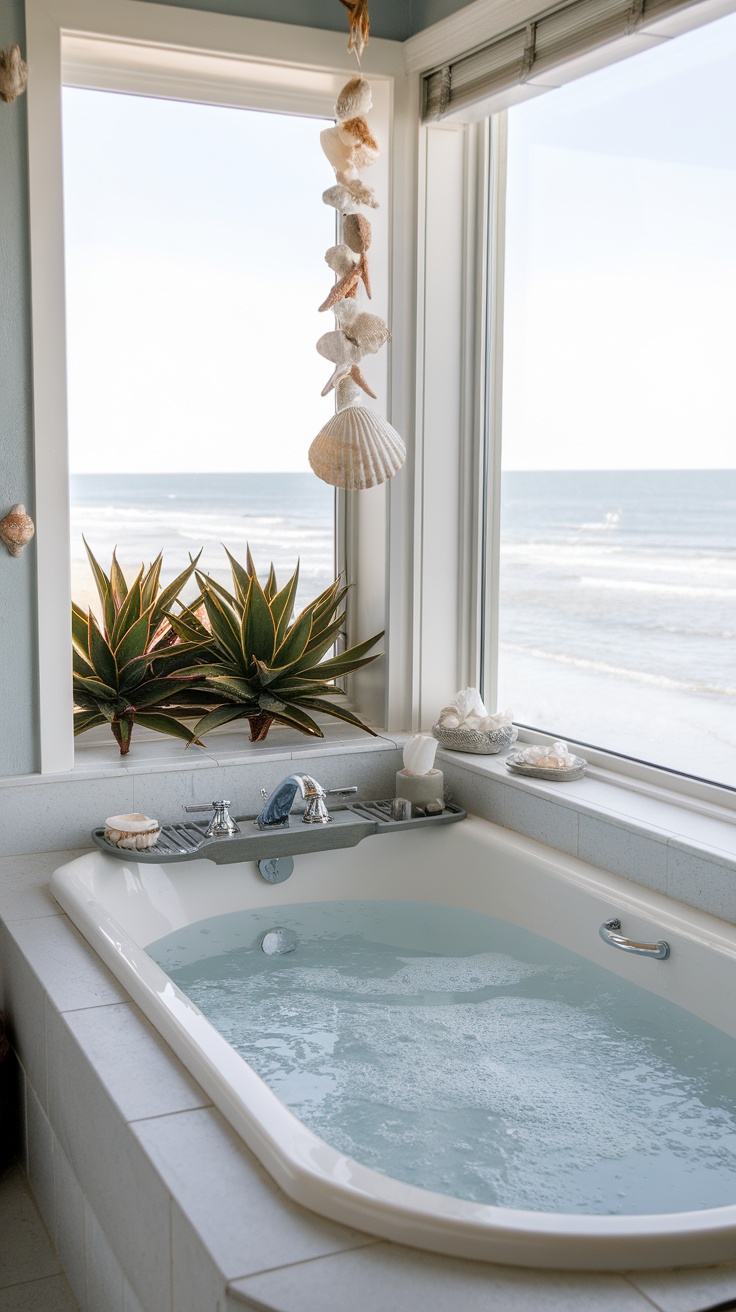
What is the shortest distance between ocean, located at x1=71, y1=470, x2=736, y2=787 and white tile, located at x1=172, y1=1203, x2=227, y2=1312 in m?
1.66

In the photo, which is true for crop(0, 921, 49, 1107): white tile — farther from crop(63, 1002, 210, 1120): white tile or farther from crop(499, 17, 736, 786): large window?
crop(499, 17, 736, 786): large window

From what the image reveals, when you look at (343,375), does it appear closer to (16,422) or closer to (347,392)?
(347,392)

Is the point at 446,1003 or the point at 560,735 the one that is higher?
Answer: the point at 560,735

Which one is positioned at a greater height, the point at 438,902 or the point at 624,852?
the point at 624,852

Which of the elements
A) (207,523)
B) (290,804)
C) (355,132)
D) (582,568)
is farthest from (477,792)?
(355,132)

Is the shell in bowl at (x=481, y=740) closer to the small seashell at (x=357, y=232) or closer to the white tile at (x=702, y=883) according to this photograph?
the white tile at (x=702, y=883)

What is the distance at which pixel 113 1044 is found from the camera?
1.84 metres

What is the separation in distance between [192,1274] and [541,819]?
5.34ft

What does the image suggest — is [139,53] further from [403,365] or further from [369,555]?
[369,555]

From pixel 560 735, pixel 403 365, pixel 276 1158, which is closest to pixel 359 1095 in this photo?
pixel 276 1158

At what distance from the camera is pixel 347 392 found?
2.96 meters

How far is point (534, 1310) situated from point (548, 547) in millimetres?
2298

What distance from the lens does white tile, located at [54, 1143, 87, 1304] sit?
6.23 ft

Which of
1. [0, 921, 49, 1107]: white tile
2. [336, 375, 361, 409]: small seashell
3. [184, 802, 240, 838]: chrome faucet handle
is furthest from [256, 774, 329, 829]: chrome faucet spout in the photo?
[336, 375, 361, 409]: small seashell
